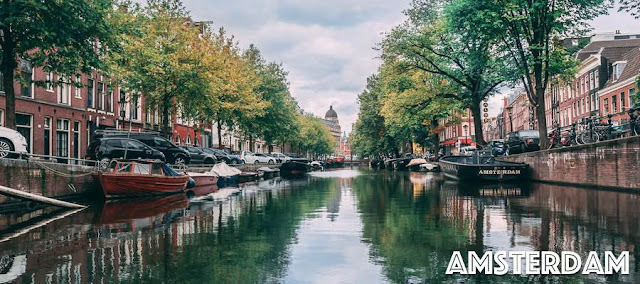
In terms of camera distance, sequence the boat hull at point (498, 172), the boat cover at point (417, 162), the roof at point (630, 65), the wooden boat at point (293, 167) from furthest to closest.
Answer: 1. the boat cover at point (417, 162)
2. the wooden boat at point (293, 167)
3. the roof at point (630, 65)
4. the boat hull at point (498, 172)

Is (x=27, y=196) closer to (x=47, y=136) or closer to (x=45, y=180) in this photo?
(x=45, y=180)

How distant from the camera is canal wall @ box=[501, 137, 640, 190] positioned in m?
18.6

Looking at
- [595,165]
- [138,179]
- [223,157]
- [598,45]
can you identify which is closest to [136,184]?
[138,179]

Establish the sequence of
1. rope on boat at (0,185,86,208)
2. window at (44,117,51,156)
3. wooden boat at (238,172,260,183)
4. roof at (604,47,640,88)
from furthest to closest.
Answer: roof at (604,47,640,88) < wooden boat at (238,172,260,183) < window at (44,117,51,156) < rope on boat at (0,185,86,208)

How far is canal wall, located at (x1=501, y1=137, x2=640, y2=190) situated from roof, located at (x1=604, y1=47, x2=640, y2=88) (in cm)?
2338

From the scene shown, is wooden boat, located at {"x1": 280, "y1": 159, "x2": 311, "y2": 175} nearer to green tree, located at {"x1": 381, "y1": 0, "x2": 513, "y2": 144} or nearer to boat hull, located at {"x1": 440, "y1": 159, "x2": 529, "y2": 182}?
green tree, located at {"x1": 381, "y1": 0, "x2": 513, "y2": 144}

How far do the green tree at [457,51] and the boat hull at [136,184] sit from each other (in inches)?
679

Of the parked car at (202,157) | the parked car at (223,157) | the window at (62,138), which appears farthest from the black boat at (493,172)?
the window at (62,138)

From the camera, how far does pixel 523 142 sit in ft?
106

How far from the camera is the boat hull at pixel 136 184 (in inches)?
810

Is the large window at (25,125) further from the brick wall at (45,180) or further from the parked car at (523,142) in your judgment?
the parked car at (523,142)

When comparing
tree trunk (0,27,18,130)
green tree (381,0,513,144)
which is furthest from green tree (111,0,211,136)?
green tree (381,0,513,144)

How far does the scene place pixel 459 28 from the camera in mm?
29141

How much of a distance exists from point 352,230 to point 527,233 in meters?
3.43
